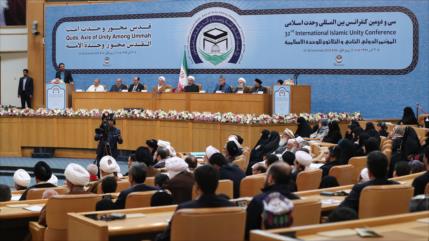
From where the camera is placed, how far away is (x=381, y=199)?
6000 mm

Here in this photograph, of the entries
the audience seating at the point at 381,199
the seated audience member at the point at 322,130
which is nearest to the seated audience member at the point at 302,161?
the audience seating at the point at 381,199

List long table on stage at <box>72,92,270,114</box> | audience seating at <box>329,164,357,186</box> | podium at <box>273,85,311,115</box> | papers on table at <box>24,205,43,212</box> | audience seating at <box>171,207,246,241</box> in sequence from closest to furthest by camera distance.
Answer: audience seating at <box>171,207,246,241</box>
papers on table at <box>24,205,43,212</box>
audience seating at <box>329,164,357,186</box>
podium at <box>273,85,311,115</box>
long table on stage at <box>72,92,270,114</box>

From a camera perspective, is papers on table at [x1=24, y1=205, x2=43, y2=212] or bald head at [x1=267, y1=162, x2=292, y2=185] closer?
bald head at [x1=267, y1=162, x2=292, y2=185]

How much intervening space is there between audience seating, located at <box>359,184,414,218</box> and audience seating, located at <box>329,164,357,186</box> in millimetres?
2888

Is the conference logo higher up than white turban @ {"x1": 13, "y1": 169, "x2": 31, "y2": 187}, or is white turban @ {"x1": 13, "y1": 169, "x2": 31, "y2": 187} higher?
the conference logo

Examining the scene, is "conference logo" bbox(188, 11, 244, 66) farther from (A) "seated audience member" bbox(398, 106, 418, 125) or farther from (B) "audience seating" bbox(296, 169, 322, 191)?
(B) "audience seating" bbox(296, 169, 322, 191)

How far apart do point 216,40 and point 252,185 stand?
48.9 ft

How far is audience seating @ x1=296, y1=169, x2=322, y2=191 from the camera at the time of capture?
8375mm

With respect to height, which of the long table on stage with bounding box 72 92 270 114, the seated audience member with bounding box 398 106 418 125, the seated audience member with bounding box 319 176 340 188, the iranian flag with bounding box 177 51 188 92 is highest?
the iranian flag with bounding box 177 51 188 92

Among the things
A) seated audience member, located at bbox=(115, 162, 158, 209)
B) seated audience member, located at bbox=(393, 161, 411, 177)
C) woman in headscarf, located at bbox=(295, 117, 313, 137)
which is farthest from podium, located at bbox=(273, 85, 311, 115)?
seated audience member, located at bbox=(115, 162, 158, 209)

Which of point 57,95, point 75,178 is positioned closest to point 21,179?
point 75,178

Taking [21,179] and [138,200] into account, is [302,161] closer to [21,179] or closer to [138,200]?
[138,200]

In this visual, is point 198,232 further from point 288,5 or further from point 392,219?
point 288,5

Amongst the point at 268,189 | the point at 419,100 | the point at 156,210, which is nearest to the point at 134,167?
the point at 156,210
